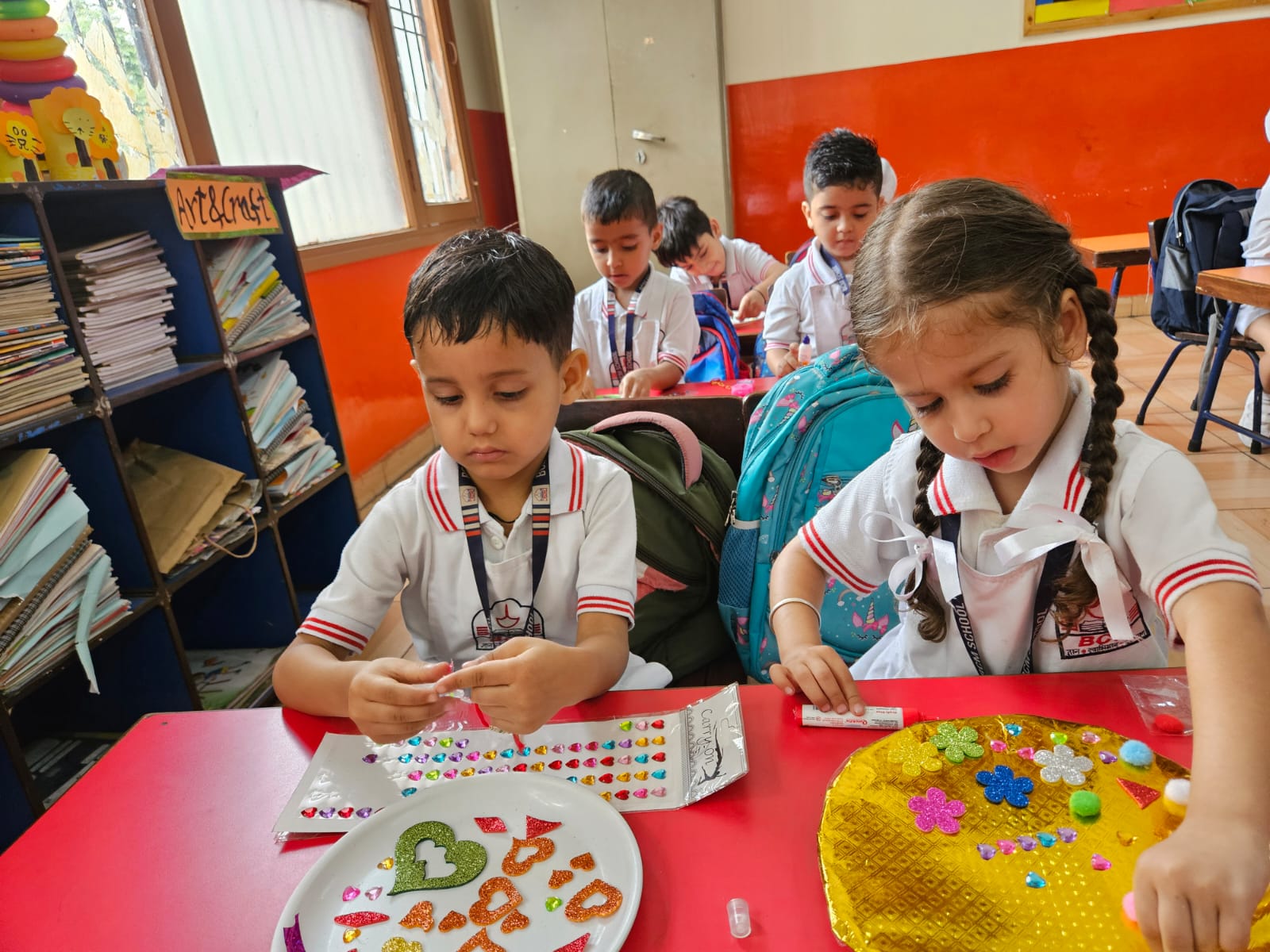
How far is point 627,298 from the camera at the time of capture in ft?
9.17

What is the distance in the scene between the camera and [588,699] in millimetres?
847

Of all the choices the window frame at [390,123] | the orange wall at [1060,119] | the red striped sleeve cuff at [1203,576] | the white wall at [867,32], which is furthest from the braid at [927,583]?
the white wall at [867,32]

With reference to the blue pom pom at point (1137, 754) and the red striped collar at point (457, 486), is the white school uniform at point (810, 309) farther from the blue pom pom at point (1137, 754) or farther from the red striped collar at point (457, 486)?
the blue pom pom at point (1137, 754)

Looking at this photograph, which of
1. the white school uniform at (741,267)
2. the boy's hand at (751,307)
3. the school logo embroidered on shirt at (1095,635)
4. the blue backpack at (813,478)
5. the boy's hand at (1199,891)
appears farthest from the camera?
the white school uniform at (741,267)

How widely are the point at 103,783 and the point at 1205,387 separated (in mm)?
3627

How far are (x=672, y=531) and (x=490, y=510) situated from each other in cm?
43

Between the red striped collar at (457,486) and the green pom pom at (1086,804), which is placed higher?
the red striped collar at (457,486)

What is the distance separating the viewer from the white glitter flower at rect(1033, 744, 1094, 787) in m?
0.64

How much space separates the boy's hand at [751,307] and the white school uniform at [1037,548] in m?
2.66

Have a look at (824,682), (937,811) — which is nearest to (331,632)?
(824,682)

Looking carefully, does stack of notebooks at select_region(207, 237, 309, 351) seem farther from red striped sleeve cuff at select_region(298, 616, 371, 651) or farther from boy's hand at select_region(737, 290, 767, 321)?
boy's hand at select_region(737, 290, 767, 321)

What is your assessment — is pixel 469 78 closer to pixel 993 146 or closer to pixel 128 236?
pixel 993 146

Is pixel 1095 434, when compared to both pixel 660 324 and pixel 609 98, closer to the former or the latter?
pixel 660 324

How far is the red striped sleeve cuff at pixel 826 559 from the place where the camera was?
102 cm
